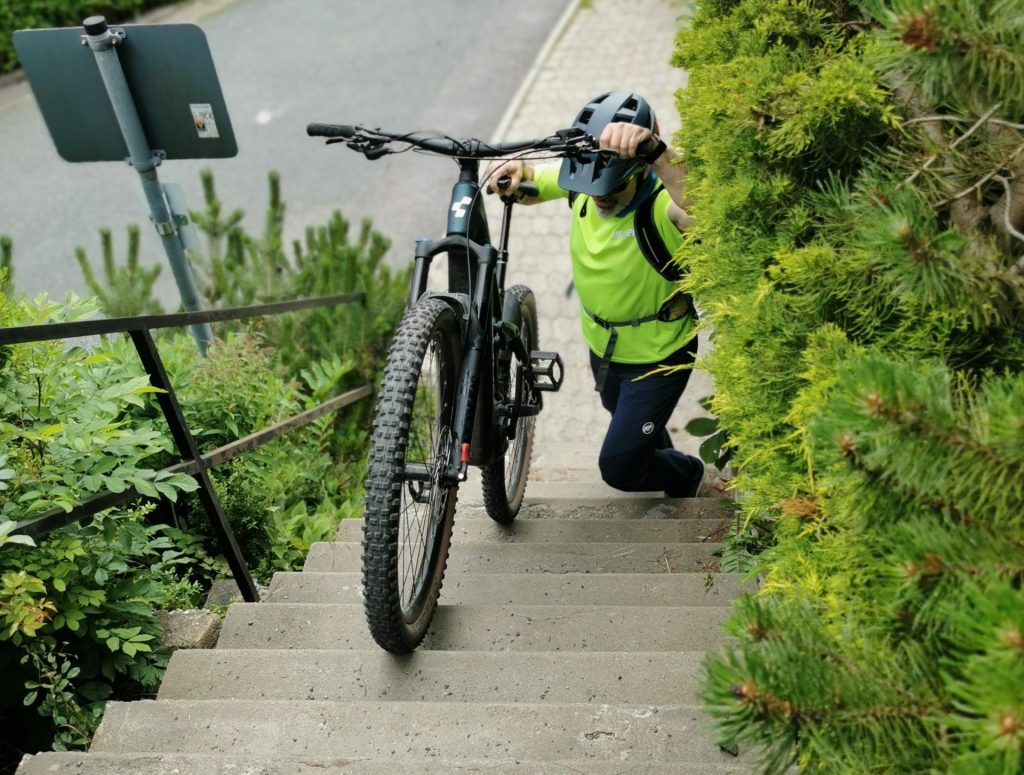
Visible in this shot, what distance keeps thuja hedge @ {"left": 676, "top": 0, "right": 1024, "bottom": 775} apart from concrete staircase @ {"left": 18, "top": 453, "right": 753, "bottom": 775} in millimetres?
505

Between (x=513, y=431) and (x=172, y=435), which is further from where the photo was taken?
(x=513, y=431)

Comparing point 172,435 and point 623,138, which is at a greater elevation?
point 623,138

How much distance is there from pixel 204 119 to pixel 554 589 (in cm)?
241

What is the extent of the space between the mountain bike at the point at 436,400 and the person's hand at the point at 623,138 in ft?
0.35

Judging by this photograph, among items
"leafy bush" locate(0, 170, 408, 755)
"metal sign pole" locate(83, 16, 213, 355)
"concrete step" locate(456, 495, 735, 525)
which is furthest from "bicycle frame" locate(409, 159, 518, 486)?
"metal sign pole" locate(83, 16, 213, 355)

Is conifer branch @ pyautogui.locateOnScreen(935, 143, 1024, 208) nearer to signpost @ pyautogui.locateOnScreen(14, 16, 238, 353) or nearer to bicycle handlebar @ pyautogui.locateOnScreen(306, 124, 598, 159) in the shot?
bicycle handlebar @ pyautogui.locateOnScreen(306, 124, 598, 159)

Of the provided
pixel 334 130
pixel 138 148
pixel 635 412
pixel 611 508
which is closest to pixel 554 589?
pixel 635 412

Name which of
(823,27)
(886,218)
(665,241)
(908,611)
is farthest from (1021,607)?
(665,241)

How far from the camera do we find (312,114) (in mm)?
10352

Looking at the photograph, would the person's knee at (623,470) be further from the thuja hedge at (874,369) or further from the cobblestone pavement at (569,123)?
the cobblestone pavement at (569,123)

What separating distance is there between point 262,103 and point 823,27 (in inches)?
360

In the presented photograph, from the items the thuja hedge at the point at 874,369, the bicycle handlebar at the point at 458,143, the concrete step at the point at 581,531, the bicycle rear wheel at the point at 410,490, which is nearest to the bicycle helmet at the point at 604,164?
the bicycle handlebar at the point at 458,143

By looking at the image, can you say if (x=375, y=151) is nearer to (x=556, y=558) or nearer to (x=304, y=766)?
(x=556, y=558)

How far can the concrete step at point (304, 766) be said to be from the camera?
198 centimetres
